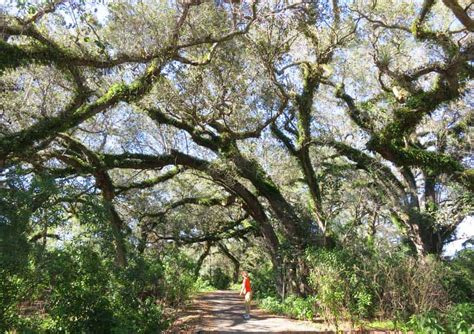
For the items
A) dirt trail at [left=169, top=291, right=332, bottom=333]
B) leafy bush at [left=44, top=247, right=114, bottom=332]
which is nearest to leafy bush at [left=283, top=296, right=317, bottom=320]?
dirt trail at [left=169, top=291, right=332, bottom=333]

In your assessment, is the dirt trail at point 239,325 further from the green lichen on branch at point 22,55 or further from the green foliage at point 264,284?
the green lichen on branch at point 22,55

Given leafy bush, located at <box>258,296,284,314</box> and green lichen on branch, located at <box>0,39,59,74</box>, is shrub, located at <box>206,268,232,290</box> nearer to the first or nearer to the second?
leafy bush, located at <box>258,296,284,314</box>

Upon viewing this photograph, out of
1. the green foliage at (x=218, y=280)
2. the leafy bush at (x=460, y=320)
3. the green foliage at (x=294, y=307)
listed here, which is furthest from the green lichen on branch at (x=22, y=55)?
the green foliage at (x=218, y=280)

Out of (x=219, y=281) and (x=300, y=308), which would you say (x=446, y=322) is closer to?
(x=300, y=308)

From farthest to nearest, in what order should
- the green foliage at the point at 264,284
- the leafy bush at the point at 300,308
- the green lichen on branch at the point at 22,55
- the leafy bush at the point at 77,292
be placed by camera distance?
the green foliage at the point at 264,284 < the leafy bush at the point at 300,308 < the green lichen on branch at the point at 22,55 < the leafy bush at the point at 77,292

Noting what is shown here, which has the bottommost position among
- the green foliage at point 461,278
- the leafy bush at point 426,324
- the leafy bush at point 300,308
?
the leafy bush at point 426,324

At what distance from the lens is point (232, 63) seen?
38.7 feet

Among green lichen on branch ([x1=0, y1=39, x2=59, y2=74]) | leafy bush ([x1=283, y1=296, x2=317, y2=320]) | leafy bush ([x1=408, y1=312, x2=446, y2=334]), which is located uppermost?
green lichen on branch ([x1=0, y1=39, x2=59, y2=74])

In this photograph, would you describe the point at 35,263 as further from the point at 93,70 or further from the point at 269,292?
the point at 269,292

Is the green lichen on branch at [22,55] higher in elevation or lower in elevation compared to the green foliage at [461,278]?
higher

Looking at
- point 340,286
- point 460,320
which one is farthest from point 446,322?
point 340,286

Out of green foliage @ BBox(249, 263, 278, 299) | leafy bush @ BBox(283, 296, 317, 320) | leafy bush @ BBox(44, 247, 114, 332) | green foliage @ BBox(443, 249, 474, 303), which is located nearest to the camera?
leafy bush @ BBox(44, 247, 114, 332)

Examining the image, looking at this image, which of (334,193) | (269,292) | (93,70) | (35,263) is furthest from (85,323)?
(269,292)

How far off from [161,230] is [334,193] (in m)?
9.97
